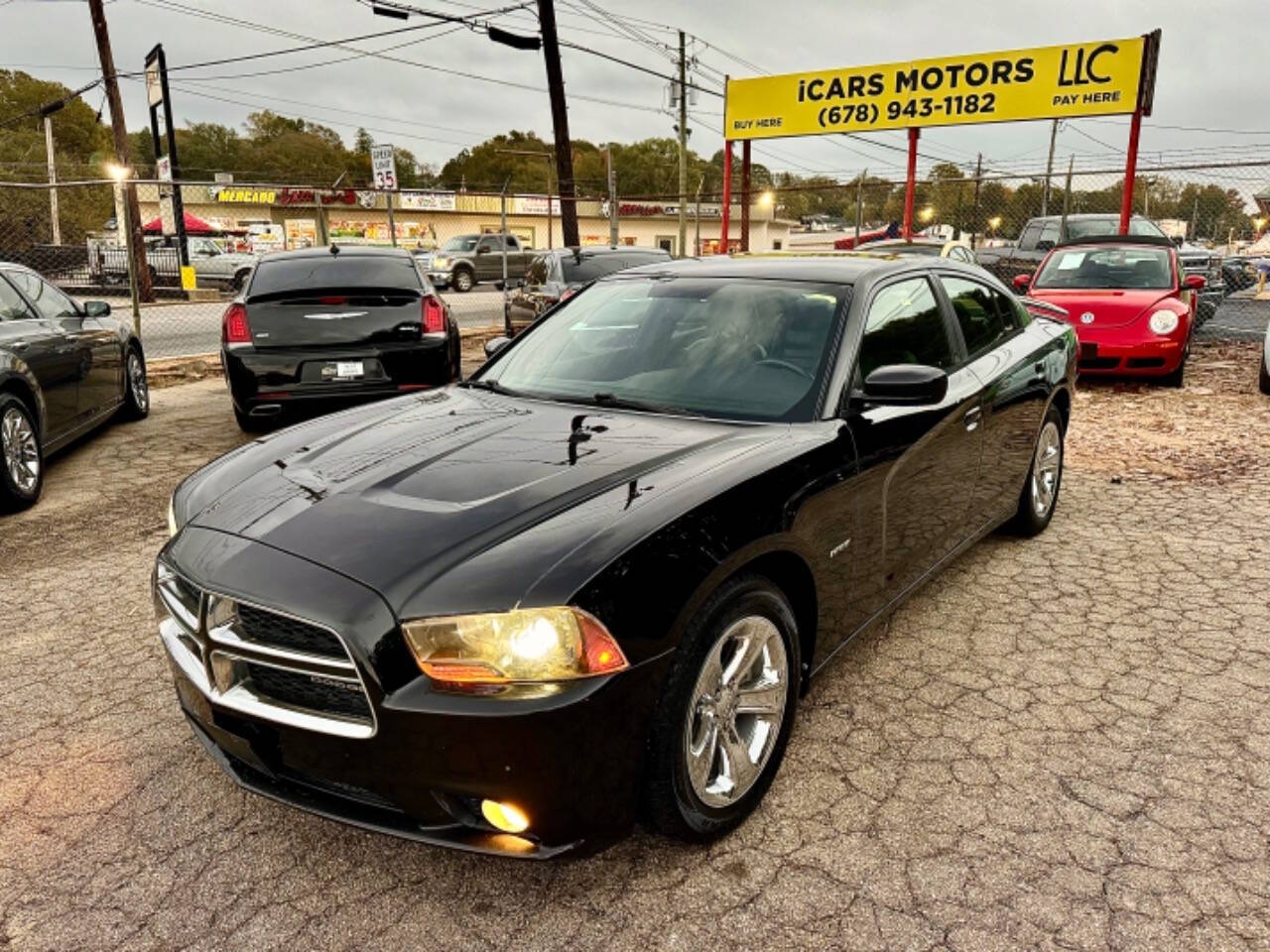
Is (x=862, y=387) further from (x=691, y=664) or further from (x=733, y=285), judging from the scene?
(x=691, y=664)

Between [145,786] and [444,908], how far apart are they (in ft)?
3.81

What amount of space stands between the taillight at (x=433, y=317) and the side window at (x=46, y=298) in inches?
106

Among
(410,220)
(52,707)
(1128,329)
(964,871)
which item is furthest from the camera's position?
(410,220)

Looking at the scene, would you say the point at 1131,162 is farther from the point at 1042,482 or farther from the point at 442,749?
the point at 442,749

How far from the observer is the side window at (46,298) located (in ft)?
21.5

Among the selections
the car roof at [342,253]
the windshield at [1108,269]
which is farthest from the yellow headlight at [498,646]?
the windshield at [1108,269]

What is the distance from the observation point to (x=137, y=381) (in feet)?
26.8

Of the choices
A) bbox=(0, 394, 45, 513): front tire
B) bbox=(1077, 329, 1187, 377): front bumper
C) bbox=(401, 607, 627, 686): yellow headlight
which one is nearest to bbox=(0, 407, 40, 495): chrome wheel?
bbox=(0, 394, 45, 513): front tire

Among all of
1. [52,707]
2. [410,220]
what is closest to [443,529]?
[52,707]

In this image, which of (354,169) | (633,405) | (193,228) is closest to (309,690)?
(633,405)

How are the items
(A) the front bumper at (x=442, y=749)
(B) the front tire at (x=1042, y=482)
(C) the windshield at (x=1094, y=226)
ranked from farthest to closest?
(C) the windshield at (x=1094, y=226)
(B) the front tire at (x=1042, y=482)
(A) the front bumper at (x=442, y=749)

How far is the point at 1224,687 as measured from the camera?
10.9 feet

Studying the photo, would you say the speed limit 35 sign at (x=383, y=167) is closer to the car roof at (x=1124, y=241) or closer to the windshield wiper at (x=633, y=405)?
the car roof at (x=1124, y=241)

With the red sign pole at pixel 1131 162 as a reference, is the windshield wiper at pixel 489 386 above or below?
below
